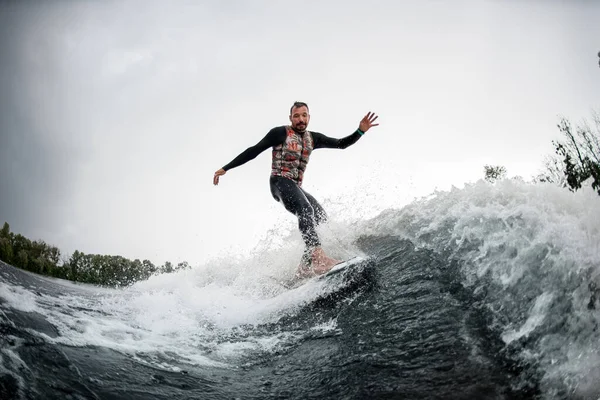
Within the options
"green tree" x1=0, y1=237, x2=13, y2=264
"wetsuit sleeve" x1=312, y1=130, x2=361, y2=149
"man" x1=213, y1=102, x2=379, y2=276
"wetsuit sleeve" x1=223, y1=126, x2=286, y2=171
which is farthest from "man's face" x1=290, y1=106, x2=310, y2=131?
"green tree" x1=0, y1=237, x2=13, y2=264

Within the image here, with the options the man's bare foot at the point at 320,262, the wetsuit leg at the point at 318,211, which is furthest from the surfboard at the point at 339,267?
the wetsuit leg at the point at 318,211

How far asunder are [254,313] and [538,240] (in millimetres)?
2667

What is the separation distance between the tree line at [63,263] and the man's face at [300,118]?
13162 millimetres

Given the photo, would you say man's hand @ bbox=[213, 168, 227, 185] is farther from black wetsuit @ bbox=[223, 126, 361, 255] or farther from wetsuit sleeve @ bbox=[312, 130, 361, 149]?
wetsuit sleeve @ bbox=[312, 130, 361, 149]

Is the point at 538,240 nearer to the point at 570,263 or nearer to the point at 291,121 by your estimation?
the point at 570,263

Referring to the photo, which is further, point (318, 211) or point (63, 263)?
point (63, 263)

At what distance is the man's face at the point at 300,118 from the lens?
479cm

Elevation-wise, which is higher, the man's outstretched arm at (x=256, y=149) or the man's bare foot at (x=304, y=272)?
the man's outstretched arm at (x=256, y=149)

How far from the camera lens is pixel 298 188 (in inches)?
179

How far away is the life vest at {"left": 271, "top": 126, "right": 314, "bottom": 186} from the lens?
470 centimetres

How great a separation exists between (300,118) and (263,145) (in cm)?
66

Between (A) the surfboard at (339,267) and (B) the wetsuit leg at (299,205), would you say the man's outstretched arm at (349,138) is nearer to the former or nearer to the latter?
(B) the wetsuit leg at (299,205)

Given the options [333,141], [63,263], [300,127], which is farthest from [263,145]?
[63,263]

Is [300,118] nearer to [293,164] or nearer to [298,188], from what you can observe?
[293,164]
